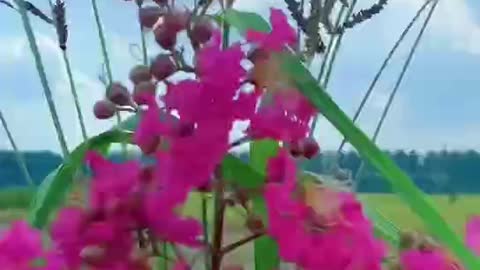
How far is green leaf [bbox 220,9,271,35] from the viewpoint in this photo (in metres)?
0.46

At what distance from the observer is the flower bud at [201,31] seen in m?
0.40

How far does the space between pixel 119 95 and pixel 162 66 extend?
30mm

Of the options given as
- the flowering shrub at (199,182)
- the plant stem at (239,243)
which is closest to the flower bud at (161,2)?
the flowering shrub at (199,182)

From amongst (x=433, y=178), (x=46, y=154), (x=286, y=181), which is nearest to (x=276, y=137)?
(x=286, y=181)

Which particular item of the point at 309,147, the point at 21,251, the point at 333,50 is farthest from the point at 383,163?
the point at 333,50

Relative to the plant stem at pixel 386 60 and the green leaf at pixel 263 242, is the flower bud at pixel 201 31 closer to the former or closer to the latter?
the green leaf at pixel 263 242

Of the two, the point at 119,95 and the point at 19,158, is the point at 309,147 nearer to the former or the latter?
the point at 119,95

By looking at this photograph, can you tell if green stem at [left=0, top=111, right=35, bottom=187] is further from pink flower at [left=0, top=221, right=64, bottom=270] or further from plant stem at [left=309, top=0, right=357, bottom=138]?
pink flower at [left=0, top=221, right=64, bottom=270]

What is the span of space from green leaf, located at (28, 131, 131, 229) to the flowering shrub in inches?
1.8

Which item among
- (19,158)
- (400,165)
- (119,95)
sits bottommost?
(19,158)

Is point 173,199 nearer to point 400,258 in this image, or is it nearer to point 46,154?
point 400,258

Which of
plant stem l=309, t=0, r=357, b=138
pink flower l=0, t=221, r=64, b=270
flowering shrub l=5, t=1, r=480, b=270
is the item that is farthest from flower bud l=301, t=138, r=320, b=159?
plant stem l=309, t=0, r=357, b=138

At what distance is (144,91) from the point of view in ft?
1.30

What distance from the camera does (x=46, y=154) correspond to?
0.81 m
